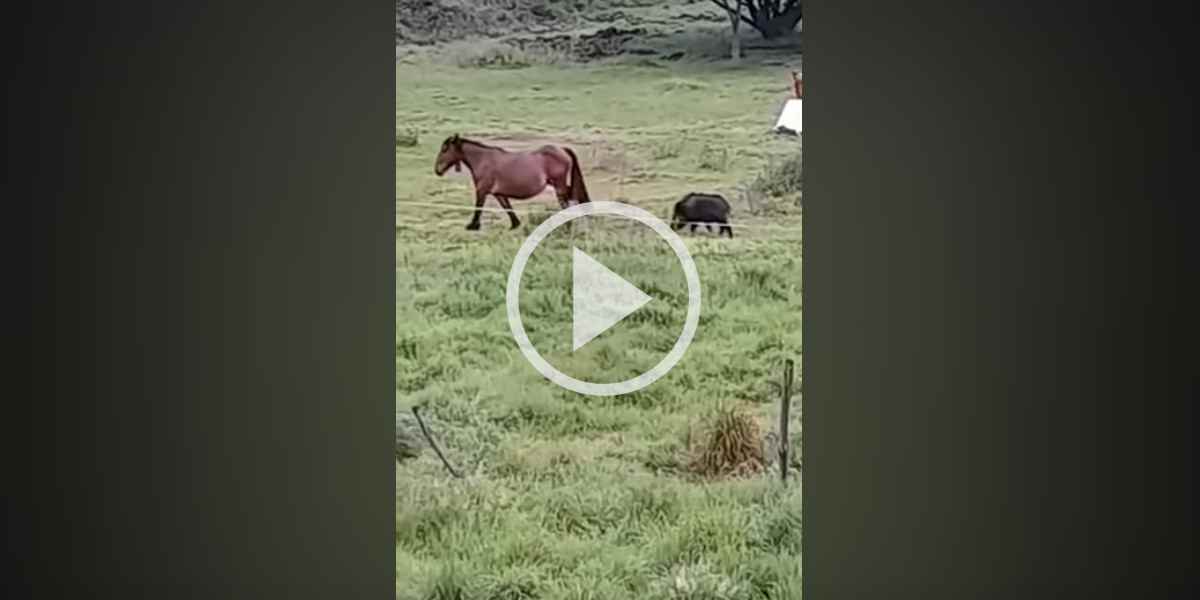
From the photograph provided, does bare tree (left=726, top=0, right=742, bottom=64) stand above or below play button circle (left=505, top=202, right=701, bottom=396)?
above

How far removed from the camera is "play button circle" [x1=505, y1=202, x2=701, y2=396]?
129 inches

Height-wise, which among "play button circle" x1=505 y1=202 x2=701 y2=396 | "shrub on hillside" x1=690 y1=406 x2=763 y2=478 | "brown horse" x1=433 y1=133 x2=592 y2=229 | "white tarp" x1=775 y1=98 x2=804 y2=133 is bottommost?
"shrub on hillside" x1=690 y1=406 x2=763 y2=478

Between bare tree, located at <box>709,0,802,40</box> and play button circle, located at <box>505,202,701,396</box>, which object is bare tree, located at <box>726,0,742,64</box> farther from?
play button circle, located at <box>505,202,701,396</box>

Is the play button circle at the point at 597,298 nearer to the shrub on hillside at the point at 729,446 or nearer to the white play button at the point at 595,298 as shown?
the white play button at the point at 595,298

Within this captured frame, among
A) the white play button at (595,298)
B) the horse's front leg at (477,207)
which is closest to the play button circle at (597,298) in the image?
the white play button at (595,298)

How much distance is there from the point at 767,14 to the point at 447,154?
3.32ft

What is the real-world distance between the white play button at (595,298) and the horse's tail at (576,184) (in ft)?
0.50

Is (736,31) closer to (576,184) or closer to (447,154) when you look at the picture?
(576,184)

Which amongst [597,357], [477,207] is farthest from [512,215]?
[597,357]

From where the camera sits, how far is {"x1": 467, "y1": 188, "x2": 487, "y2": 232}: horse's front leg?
3.32 metres

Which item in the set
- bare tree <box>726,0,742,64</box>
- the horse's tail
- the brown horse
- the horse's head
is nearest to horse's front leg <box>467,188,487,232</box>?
the brown horse

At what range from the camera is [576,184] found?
3.31 m

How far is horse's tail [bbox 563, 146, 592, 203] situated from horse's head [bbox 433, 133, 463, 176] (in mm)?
313
